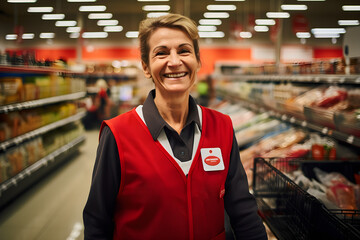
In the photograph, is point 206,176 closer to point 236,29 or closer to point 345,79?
point 345,79

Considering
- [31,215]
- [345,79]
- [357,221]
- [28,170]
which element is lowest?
[31,215]

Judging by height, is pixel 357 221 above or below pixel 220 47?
below

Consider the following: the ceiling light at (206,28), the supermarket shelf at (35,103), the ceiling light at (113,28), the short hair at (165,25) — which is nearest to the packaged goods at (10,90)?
the supermarket shelf at (35,103)

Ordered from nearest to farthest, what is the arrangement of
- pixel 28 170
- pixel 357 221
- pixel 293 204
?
pixel 357 221 < pixel 293 204 < pixel 28 170

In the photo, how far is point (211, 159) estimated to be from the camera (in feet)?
4.16

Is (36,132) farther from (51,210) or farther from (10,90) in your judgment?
(51,210)

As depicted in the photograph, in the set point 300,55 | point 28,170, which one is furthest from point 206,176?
point 300,55

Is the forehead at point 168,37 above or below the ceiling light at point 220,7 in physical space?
below

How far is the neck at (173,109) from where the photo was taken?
4.39 feet

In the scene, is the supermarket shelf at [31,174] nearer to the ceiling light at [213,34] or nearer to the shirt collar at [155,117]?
the shirt collar at [155,117]

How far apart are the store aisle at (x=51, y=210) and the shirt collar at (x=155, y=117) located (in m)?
2.27

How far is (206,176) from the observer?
125cm

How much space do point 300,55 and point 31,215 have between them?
1959 cm

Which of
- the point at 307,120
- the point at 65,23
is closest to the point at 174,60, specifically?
the point at 307,120
